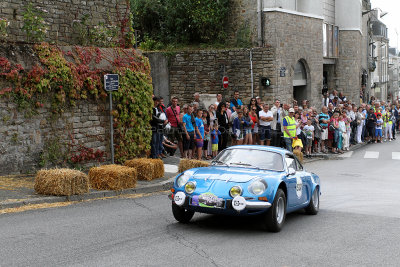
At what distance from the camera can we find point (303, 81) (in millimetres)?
32219

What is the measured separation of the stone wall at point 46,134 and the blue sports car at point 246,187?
6.17m

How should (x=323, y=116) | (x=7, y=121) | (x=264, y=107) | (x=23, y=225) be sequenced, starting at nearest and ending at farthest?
(x=23, y=225) < (x=7, y=121) < (x=264, y=107) < (x=323, y=116)

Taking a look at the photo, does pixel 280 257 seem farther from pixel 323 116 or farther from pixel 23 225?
pixel 323 116

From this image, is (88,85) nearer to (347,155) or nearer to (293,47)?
(347,155)

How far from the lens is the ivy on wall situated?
14609 millimetres

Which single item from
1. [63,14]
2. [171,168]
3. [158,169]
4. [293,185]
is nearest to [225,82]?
[171,168]

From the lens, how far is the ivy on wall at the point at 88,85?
1461 centimetres

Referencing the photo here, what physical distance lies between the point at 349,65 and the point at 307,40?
10.5m

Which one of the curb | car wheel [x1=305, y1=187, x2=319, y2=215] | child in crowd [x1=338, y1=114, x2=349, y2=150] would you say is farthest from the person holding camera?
child in crowd [x1=338, y1=114, x2=349, y2=150]

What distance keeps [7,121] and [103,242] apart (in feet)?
23.2

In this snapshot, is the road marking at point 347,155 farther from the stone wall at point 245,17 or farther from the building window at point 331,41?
the building window at point 331,41

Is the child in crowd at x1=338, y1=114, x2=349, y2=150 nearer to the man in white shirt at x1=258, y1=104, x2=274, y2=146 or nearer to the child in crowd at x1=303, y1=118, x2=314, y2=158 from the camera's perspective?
the child in crowd at x1=303, y1=118, x2=314, y2=158

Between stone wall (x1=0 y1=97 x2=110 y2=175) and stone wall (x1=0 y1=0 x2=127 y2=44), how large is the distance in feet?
7.40

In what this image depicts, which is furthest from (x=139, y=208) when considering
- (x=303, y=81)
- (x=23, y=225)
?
(x=303, y=81)
